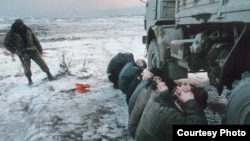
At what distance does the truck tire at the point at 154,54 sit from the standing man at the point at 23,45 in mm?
2751

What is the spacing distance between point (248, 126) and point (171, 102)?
763 millimetres

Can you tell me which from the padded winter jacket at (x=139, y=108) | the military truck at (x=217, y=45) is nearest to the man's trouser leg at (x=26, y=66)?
the military truck at (x=217, y=45)

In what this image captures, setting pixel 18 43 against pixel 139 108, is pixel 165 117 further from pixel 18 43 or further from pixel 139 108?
pixel 18 43

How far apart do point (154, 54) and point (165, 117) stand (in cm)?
408

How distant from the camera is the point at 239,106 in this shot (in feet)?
10.4

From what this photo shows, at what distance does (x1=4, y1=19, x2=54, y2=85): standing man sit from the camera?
8.10 meters

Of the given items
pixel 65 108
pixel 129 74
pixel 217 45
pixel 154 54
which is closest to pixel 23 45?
pixel 65 108

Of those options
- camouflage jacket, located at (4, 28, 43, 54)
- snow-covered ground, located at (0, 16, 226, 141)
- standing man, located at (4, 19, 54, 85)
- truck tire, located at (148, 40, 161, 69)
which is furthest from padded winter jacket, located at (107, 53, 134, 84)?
camouflage jacket, located at (4, 28, 43, 54)

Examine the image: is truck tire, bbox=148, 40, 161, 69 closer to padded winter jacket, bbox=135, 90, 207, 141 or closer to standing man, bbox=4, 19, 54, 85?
standing man, bbox=4, 19, 54, 85

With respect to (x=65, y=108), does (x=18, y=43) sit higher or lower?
higher

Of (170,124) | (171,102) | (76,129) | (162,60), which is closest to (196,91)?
(171,102)

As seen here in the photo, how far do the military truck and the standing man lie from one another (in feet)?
11.4

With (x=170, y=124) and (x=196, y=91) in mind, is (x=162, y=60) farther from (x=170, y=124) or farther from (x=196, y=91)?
(x=170, y=124)

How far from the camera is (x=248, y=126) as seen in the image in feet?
10.0
